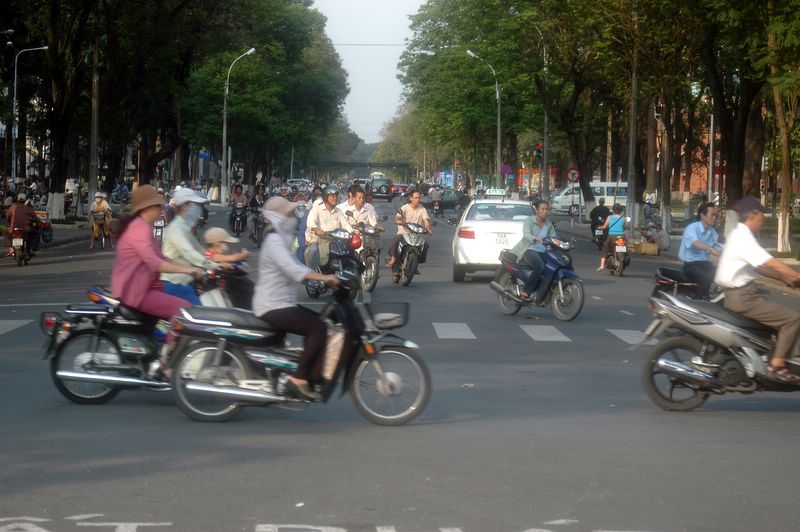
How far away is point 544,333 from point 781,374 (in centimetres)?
685

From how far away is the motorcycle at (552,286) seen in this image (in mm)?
18584

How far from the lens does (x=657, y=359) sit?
10.5 m

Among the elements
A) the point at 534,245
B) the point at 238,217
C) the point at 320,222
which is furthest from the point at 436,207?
the point at 534,245

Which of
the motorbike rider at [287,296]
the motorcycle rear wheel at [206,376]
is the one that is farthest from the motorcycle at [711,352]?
the motorcycle rear wheel at [206,376]

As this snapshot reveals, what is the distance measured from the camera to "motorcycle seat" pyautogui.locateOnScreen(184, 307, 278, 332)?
955cm

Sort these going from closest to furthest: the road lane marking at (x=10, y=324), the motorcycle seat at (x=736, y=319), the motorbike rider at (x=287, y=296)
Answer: the motorbike rider at (x=287, y=296) → the motorcycle seat at (x=736, y=319) → the road lane marking at (x=10, y=324)

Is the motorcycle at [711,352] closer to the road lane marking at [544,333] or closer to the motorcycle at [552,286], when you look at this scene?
the road lane marking at [544,333]

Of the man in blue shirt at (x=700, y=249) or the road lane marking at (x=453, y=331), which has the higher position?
the man in blue shirt at (x=700, y=249)

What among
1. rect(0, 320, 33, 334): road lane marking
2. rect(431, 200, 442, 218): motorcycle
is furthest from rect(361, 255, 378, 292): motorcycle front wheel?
rect(431, 200, 442, 218): motorcycle

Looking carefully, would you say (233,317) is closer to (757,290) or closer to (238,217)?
(757,290)

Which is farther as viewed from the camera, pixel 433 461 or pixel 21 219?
pixel 21 219

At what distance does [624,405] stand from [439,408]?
1.56m

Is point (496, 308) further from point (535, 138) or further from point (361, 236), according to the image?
point (535, 138)

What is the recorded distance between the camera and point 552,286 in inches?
742
